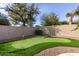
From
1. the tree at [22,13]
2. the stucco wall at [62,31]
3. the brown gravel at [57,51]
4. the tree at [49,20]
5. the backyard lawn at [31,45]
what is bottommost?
the brown gravel at [57,51]

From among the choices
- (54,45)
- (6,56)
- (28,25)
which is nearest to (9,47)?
(6,56)

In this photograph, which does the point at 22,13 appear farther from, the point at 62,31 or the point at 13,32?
the point at 62,31

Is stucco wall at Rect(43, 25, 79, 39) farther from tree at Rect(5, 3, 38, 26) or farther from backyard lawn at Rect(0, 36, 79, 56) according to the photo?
tree at Rect(5, 3, 38, 26)

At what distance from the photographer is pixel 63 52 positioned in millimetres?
2697

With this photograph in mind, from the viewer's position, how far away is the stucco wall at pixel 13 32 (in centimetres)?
275

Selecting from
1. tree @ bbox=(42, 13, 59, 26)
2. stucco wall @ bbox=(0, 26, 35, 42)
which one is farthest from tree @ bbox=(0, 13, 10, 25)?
tree @ bbox=(42, 13, 59, 26)

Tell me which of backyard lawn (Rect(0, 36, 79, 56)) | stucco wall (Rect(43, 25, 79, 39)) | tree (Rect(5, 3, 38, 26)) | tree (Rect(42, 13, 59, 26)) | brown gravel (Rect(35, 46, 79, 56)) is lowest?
brown gravel (Rect(35, 46, 79, 56))

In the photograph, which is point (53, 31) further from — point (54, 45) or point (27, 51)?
point (27, 51)

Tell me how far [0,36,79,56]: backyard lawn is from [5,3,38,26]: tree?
0.21m

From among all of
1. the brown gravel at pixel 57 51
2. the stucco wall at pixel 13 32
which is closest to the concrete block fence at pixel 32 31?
the stucco wall at pixel 13 32

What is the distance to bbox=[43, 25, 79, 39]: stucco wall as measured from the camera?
8.98 feet

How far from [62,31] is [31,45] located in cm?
36

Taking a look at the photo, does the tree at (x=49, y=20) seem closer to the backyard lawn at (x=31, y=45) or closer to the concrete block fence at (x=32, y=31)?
the concrete block fence at (x=32, y=31)

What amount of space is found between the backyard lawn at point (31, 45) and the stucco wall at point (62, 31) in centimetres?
5
